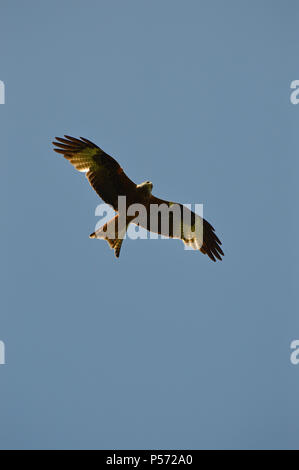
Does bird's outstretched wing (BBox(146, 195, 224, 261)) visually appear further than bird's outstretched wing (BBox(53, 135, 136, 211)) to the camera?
Yes

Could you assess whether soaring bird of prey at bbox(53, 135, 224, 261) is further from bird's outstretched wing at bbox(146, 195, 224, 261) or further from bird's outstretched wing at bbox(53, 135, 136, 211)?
bird's outstretched wing at bbox(146, 195, 224, 261)

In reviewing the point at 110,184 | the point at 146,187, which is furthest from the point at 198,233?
the point at 110,184

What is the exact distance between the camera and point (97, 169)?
Answer: 9.11m

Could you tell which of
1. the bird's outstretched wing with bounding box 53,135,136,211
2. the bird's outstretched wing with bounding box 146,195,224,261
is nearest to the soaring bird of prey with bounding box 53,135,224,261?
the bird's outstretched wing with bounding box 53,135,136,211

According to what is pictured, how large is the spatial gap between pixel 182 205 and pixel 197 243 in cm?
88

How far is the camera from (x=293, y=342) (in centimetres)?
1223

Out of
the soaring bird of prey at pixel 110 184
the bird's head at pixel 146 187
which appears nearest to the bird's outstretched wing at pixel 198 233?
the soaring bird of prey at pixel 110 184

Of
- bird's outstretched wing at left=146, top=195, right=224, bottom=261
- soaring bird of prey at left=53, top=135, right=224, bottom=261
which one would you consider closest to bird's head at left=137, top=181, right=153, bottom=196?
soaring bird of prey at left=53, top=135, right=224, bottom=261

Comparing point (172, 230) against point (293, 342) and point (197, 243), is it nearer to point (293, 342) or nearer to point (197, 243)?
point (197, 243)

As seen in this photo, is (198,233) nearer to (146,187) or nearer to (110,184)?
(146,187)

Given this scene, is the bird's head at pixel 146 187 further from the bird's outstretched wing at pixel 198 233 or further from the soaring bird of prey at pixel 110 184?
the bird's outstretched wing at pixel 198 233

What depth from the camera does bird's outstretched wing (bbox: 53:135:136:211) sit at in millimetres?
9016

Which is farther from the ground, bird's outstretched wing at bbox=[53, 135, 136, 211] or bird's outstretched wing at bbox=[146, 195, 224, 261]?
bird's outstretched wing at bbox=[53, 135, 136, 211]
